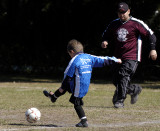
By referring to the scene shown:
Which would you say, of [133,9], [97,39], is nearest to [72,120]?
[133,9]

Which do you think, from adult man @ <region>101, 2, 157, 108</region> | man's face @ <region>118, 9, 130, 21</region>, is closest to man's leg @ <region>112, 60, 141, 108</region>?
adult man @ <region>101, 2, 157, 108</region>

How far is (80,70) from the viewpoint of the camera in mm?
6930

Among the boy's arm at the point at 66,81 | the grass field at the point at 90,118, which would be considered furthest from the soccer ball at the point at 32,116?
the boy's arm at the point at 66,81

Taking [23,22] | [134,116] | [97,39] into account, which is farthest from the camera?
[23,22]

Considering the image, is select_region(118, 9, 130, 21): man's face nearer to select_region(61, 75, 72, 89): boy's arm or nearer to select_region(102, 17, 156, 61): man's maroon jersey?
select_region(102, 17, 156, 61): man's maroon jersey

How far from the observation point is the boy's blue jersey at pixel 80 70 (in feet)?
22.7

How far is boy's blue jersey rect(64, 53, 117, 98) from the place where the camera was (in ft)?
22.7

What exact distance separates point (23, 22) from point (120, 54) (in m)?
16.6

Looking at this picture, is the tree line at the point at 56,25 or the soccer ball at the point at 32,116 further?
the tree line at the point at 56,25

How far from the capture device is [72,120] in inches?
301

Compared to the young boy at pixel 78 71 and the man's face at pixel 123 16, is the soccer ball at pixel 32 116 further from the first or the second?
the man's face at pixel 123 16

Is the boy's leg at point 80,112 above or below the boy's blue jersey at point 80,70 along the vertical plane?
below

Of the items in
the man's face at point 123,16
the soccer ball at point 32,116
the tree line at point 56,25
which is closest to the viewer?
the soccer ball at point 32,116

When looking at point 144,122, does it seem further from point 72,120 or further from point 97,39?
point 97,39
